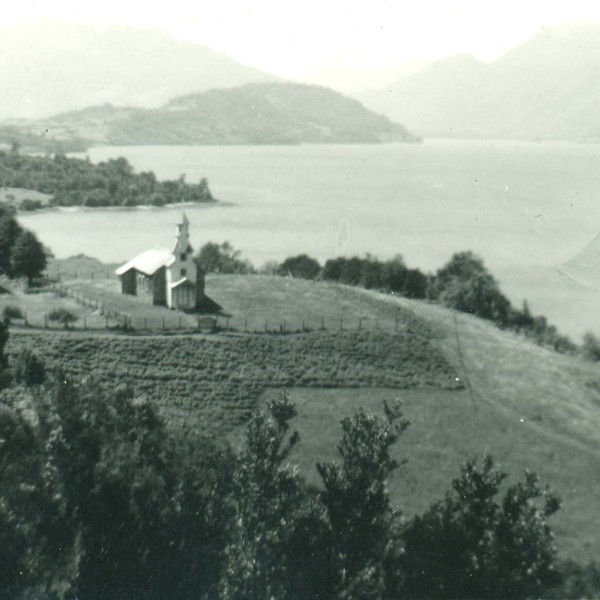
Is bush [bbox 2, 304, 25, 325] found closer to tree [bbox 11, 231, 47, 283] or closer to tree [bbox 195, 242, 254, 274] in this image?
tree [bbox 11, 231, 47, 283]

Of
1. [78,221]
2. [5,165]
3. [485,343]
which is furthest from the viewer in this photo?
[5,165]

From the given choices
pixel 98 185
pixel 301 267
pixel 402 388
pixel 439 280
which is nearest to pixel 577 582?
pixel 402 388

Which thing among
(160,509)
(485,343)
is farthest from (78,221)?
(160,509)

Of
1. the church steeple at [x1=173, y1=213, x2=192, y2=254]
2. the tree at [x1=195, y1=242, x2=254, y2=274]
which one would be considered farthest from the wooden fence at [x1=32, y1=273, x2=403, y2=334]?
the tree at [x1=195, y1=242, x2=254, y2=274]

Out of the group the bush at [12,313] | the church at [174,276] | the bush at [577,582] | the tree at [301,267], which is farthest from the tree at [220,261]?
the bush at [577,582]

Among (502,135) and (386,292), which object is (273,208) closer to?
(386,292)

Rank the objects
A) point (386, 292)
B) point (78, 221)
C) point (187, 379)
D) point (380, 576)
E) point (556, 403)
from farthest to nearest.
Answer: point (78, 221) < point (386, 292) < point (556, 403) < point (187, 379) < point (380, 576)

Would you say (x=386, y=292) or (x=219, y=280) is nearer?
(x=219, y=280)

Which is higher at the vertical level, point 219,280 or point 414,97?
point 414,97
